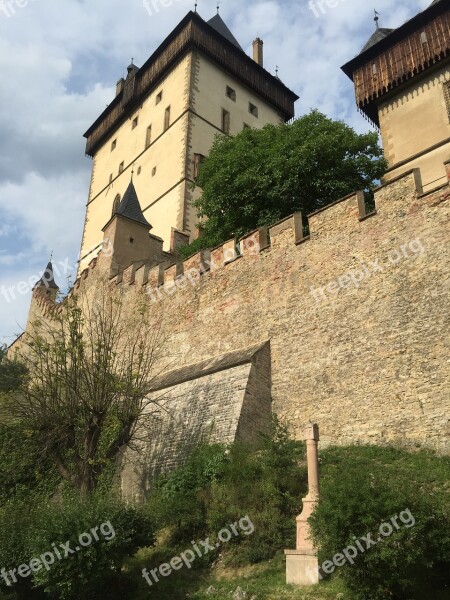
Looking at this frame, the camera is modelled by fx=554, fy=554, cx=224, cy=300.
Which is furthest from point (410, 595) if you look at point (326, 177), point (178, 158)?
point (178, 158)

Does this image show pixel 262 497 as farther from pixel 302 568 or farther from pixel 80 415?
pixel 80 415

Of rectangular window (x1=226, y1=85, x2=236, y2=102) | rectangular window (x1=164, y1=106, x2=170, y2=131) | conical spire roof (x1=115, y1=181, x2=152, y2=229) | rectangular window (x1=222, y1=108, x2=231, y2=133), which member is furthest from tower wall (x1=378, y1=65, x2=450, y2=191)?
rectangular window (x1=226, y1=85, x2=236, y2=102)

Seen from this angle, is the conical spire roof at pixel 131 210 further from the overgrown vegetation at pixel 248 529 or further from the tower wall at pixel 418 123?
the overgrown vegetation at pixel 248 529

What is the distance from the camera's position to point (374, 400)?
1127 cm

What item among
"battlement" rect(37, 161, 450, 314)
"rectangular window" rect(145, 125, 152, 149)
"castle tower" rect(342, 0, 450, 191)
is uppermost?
"rectangular window" rect(145, 125, 152, 149)

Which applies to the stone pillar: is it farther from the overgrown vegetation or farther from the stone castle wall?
the stone castle wall

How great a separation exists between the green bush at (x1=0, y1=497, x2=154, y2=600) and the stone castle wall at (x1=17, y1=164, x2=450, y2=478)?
3834 mm

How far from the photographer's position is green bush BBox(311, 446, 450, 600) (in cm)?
655

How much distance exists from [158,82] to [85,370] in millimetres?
27226

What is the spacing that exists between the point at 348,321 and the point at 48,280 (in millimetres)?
26682

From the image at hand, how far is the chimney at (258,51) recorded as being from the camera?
40062mm

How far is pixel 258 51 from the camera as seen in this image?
40219mm

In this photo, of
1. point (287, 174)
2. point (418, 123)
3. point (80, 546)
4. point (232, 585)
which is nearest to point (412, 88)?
point (418, 123)

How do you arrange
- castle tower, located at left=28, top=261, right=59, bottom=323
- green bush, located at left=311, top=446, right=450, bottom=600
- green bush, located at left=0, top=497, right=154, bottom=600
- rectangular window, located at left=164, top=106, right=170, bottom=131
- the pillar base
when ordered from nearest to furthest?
green bush, located at left=311, top=446, right=450, bottom=600 → the pillar base → green bush, located at left=0, top=497, right=154, bottom=600 → castle tower, located at left=28, top=261, right=59, bottom=323 → rectangular window, located at left=164, top=106, right=170, bottom=131
